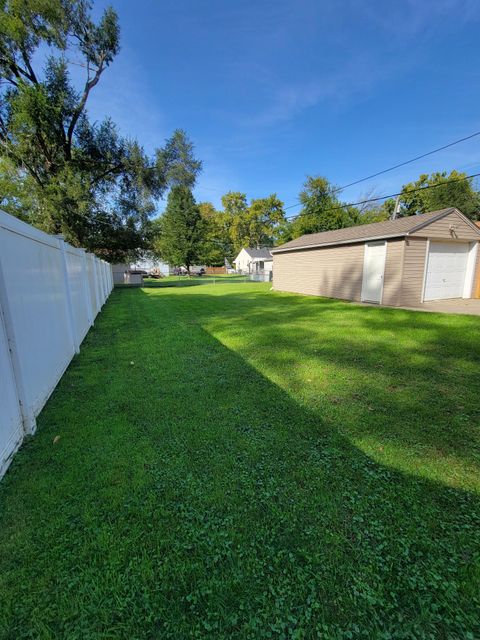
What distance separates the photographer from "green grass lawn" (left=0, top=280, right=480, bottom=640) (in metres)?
1.33

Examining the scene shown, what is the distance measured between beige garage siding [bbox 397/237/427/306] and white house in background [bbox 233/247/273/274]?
89.2 feet

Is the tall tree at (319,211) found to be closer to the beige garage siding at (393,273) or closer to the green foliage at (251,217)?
the green foliage at (251,217)

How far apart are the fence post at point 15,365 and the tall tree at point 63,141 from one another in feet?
55.4

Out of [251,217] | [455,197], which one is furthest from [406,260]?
[251,217]

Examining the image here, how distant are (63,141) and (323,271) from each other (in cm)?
1665

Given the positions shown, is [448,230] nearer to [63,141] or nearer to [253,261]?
[63,141]

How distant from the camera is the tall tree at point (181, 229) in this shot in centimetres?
3019

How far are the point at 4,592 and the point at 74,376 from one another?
3.17m

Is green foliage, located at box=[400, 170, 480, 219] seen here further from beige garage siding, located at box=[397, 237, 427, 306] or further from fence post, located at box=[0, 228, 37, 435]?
fence post, located at box=[0, 228, 37, 435]

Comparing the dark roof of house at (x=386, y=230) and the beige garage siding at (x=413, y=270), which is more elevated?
the dark roof of house at (x=386, y=230)

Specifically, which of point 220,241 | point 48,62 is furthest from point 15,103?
point 220,241

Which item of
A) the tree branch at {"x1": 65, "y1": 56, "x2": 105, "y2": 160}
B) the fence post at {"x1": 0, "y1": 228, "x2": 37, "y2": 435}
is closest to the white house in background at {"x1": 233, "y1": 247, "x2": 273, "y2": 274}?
the tree branch at {"x1": 65, "y1": 56, "x2": 105, "y2": 160}

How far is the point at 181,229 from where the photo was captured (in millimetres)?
30812

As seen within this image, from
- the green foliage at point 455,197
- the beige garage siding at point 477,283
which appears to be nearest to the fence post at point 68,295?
the beige garage siding at point 477,283
